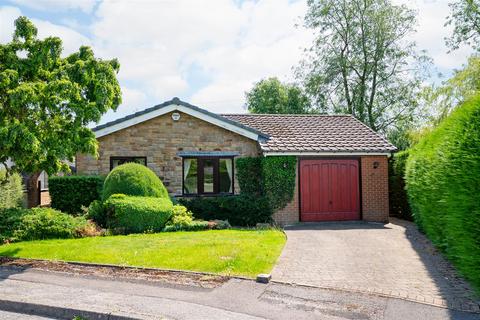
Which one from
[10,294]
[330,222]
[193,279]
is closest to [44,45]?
[10,294]

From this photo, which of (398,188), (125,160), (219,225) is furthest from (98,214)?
(398,188)

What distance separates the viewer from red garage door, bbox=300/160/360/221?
15383mm

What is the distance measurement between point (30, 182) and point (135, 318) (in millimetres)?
13561

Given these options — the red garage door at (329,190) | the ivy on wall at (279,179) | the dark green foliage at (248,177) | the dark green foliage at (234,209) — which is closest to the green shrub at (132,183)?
the dark green foliage at (234,209)

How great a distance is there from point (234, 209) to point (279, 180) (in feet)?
6.53

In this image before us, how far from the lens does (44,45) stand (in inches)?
435

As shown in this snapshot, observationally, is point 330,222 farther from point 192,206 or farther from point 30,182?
point 30,182

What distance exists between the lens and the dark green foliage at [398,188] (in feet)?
53.0

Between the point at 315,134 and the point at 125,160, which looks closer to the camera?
the point at 125,160

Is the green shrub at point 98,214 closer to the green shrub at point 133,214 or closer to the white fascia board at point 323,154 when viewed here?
the green shrub at point 133,214

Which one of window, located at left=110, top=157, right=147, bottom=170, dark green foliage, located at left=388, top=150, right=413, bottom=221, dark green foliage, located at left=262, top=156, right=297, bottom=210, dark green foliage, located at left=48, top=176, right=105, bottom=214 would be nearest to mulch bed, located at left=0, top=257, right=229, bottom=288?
dark green foliage, located at left=48, top=176, right=105, bottom=214

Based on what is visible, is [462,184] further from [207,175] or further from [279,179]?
[207,175]

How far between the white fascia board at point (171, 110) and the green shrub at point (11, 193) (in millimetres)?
4311

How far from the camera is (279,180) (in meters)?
15.1
